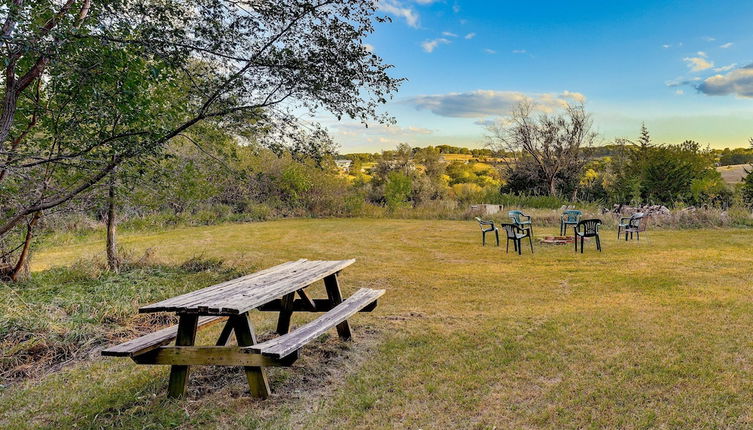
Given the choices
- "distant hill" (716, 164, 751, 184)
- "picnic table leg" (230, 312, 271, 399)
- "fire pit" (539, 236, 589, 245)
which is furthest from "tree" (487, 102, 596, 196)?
"picnic table leg" (230, 312, 271, 399)

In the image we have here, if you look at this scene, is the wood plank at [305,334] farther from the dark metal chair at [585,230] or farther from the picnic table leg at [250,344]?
the dark metal chair at [585,230]

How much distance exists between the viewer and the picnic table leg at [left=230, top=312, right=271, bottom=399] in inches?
94.9

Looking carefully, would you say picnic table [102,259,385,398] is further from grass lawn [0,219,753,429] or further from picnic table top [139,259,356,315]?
grass lawn [0,219,753,429]

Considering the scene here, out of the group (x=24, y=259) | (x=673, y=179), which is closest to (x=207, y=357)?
(x=24, y=259)

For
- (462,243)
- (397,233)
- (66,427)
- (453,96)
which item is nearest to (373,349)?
(66,427)

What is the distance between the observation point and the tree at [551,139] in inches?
800

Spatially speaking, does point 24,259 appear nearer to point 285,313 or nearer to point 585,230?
point 285,313

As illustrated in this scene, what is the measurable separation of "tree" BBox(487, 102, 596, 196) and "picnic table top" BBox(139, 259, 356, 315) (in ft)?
62.8

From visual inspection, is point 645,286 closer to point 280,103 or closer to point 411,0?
point 280,103

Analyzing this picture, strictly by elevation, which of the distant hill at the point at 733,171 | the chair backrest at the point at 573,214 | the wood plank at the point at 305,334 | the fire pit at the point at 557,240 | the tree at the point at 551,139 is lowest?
the fire pit at the point at 557,240

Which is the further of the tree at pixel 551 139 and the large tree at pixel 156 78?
the tree at pixel 551 139

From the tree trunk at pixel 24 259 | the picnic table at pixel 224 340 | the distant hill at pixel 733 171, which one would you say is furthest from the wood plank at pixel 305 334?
the distant hill at pixel 733 171

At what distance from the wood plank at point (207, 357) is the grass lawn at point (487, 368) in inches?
11.8

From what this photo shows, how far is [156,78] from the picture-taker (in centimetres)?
296
